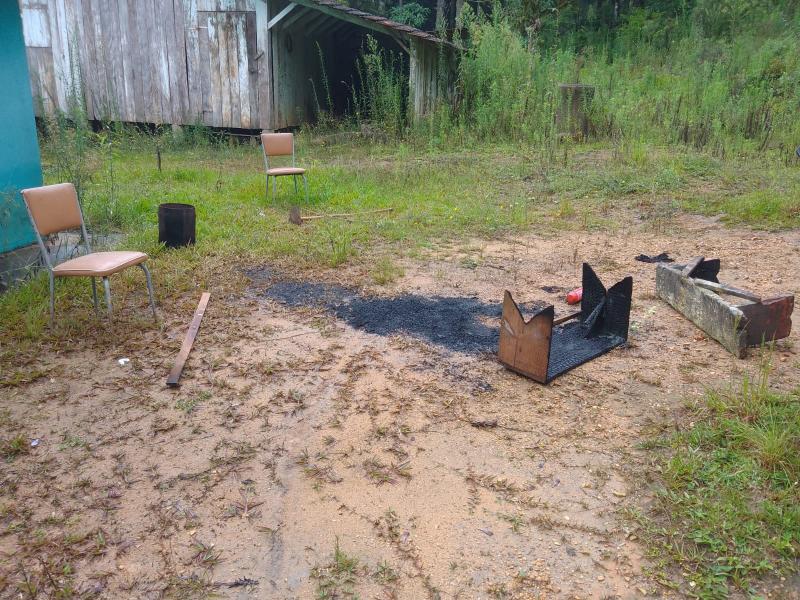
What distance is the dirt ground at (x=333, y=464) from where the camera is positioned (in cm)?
246

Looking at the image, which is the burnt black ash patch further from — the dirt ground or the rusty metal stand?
the rusty metal stand

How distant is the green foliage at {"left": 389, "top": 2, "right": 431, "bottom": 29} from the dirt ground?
18.3m

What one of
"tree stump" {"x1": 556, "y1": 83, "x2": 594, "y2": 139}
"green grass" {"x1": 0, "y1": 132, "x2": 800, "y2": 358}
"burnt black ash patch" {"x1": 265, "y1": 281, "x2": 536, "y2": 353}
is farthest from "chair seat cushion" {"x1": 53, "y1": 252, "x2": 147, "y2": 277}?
"tree stump" {"x1": 556, "y1": 83, "x2": 594, "y2": 139}

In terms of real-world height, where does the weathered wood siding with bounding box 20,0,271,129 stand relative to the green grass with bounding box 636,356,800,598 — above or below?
above

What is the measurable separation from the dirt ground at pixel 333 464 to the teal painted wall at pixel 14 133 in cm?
171

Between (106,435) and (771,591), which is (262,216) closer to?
(106,435)

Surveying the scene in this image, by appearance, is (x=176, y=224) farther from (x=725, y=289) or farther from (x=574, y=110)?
(x=574, y=110)

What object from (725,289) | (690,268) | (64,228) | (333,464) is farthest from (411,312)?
(64,228)

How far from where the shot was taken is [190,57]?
39.6 feet

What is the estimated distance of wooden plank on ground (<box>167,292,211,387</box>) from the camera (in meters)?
3.87

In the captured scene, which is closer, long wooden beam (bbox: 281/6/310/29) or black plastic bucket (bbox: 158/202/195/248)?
black plastic bucket (bbox: 158/202/195/248)

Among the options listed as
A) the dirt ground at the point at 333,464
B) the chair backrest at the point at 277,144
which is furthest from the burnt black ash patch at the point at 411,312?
the chair backrest at the point at 277,144

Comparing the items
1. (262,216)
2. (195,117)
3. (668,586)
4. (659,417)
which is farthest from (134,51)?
(668,586)

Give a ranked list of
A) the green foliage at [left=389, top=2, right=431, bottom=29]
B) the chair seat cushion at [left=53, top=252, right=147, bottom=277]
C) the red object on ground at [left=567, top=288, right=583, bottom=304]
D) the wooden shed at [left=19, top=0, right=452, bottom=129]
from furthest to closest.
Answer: the green foliage at [left=389, top=2, right=431, bottom=29]
the wooden shed at [left=19, top=0, right=452, bottom=129]
the red object on ground at [left=567, top=288, right=583, bottom=304]
the chair seat cushion at [left=53, top=252, right=147, bottom=277]
